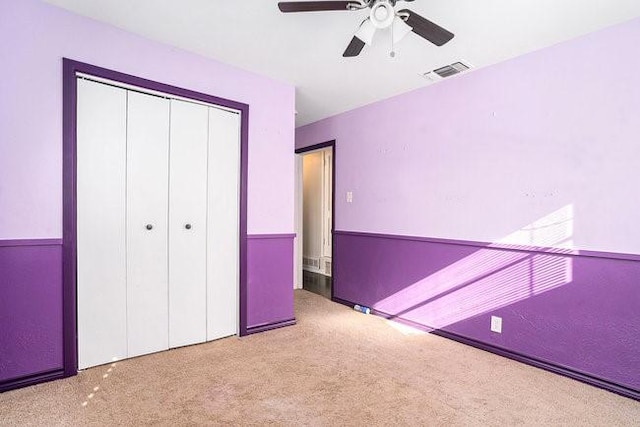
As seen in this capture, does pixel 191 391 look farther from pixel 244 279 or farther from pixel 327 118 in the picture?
pixel 327 118

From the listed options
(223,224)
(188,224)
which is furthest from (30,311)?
(223,224)

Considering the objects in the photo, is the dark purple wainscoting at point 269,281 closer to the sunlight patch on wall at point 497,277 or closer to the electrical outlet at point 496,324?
the sunlight patch on wall at point 497,277

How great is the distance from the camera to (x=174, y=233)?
259cm

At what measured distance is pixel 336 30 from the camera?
2.23 metres

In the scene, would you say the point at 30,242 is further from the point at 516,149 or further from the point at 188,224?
the point at 516,149

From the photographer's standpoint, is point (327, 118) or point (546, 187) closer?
point (546, 187)

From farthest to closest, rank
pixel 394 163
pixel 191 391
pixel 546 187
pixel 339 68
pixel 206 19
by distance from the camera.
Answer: pixel 394 163 < pixel 339 68 < pixel 546 187 < pixel 206 19 < pixel 191 391

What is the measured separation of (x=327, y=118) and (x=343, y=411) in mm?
3361

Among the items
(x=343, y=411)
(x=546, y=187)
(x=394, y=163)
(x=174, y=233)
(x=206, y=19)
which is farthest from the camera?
(x=394, y=163)

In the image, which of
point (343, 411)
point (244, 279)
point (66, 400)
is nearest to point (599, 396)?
point (343, 411)

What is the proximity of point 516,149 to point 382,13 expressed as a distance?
156 cm

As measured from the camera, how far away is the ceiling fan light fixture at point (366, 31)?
5.78 feet

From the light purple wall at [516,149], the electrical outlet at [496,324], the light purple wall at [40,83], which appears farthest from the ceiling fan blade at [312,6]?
the electrical outlet at [496,324]

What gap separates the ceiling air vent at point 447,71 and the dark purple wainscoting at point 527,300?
4.74 ft
